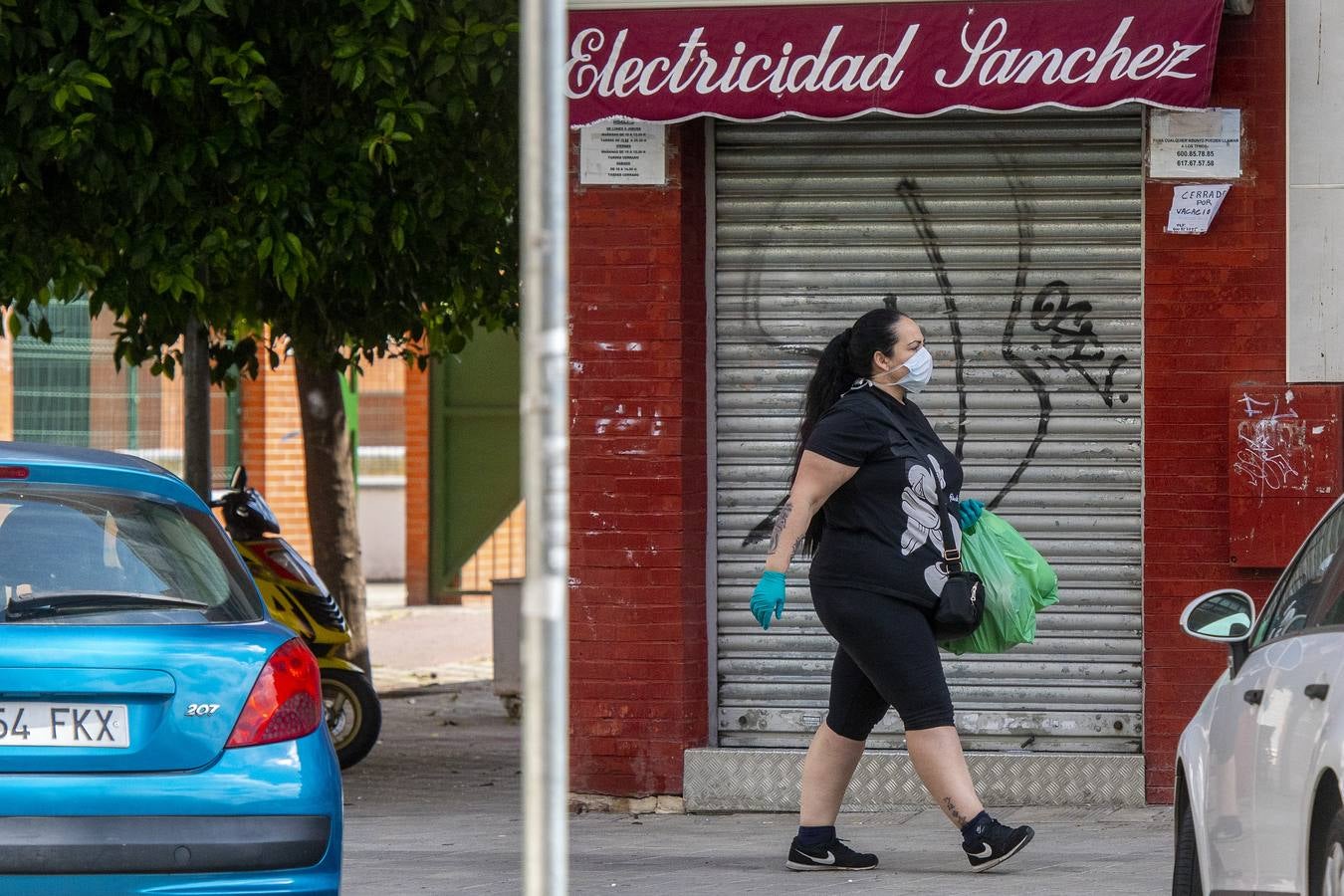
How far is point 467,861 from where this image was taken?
25.7ft

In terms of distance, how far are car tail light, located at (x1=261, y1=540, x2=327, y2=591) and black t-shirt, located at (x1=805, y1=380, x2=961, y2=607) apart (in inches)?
165

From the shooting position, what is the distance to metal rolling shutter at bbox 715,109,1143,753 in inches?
347

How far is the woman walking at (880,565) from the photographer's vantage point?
278 inches

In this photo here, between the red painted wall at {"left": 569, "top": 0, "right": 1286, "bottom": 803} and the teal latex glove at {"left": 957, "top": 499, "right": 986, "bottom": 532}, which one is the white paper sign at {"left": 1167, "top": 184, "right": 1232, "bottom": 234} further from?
the teal latex glove at {"left": 957, "top": 499, "right": 986, "bottom": 532}

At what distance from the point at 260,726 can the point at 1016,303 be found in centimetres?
437

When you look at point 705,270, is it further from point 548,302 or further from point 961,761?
point 548,302

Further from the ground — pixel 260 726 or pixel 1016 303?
pixel 1016 303

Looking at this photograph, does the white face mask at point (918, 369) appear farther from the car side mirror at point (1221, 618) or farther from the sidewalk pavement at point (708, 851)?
the car side mirror at point (1221, 618)

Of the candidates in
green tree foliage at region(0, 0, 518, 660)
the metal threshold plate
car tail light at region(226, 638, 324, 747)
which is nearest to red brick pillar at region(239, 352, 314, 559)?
green tree foliage at region(0, 0, 518, 660)

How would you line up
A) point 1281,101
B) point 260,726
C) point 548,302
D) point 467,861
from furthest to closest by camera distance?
point 1281,101 < point 467,861 < point 260,726 < point 548,302

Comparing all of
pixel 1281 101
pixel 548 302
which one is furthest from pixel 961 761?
pixel 548 302

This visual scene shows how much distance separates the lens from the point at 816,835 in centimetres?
739

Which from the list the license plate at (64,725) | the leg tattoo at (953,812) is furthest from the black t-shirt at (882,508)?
the license plate at (64,725)

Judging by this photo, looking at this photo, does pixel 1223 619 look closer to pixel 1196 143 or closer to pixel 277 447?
pixel 1196 143
